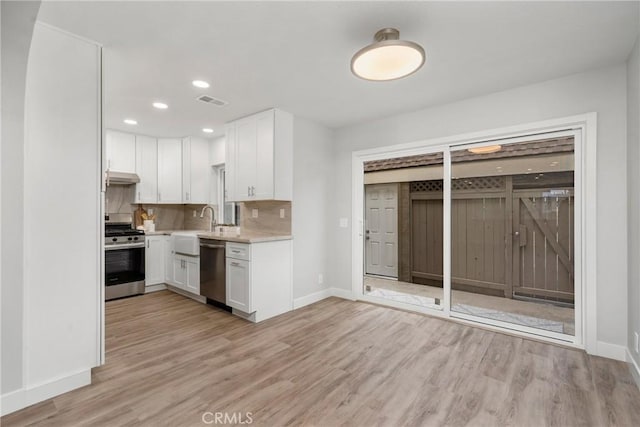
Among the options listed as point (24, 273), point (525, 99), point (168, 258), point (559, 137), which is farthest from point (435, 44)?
point (168, 258)

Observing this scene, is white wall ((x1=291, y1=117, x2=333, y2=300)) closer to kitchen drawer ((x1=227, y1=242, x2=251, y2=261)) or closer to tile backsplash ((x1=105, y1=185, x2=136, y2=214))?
kitchen drawer ((x1=227, y1=242, x2=251, y2=261))

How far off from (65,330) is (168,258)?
282 centimetres

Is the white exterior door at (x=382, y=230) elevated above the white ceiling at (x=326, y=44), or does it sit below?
below

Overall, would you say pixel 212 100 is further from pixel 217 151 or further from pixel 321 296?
pixel 321 296

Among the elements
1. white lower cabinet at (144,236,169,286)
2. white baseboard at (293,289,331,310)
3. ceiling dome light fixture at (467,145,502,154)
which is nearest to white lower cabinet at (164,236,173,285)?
white lower cabinet at (144,236,169,286)

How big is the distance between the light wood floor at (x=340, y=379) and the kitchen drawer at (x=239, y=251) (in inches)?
30.4

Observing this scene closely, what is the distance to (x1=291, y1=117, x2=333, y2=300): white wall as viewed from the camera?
3942 millimetres

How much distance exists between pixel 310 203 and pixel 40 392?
311 centimetres

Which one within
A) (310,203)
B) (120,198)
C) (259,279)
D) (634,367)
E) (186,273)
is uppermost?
(120,198)

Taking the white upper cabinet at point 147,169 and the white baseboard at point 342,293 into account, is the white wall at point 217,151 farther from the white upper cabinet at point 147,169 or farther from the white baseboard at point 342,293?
the white baseboard at point 342,293

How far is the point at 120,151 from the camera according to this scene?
466 centimetres

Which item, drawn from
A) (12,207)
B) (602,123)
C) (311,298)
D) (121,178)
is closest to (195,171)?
(121,178)

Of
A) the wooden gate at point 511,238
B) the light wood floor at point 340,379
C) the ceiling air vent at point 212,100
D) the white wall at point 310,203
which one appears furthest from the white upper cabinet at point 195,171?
the wooden gate at point 511,238

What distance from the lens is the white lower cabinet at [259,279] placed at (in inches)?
133
